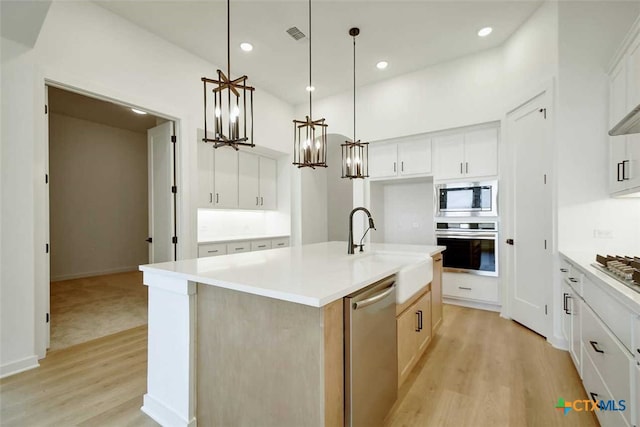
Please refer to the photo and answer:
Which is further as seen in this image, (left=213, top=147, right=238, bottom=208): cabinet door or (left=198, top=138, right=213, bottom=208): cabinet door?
(left=213, top=147, right=238, bottom=208): cabinet door

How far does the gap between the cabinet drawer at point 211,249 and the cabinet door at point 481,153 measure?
144 inches

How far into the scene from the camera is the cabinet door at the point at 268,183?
5.32m

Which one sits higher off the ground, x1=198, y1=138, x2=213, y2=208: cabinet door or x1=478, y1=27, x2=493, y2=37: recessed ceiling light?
x1=478, y1=27, x2=493, y2=37: recessed ceiling light

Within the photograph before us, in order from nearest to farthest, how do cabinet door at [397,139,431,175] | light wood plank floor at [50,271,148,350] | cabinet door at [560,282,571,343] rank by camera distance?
cabinet door at [560,282,571,343], light wood plank floor at [50,271,148,350], cabinet door at [397,139,431,175]

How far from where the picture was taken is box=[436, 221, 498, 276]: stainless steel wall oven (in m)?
3.68

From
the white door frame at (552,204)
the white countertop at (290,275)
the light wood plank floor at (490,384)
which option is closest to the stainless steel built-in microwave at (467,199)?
the white door frame at (552,204)

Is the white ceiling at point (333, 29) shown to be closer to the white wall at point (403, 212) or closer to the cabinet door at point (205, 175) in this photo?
the cabinet door at point (205, 175)

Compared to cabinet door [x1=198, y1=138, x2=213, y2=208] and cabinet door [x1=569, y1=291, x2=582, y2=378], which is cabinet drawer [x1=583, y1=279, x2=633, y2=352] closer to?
cabinet door [x1=569, y1=291, x2=582, y2=378]

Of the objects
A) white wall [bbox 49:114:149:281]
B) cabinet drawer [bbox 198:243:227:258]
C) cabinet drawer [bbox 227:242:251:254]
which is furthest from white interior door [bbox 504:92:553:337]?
white wall [bbox 49:114:149:281]

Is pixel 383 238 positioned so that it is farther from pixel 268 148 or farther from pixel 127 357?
pixel 127 357

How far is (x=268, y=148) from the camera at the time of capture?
4.99 meters

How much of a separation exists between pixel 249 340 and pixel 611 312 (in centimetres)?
183

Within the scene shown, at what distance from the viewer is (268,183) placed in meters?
5.47

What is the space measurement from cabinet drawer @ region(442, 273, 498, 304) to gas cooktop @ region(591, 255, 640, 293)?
1996mm
